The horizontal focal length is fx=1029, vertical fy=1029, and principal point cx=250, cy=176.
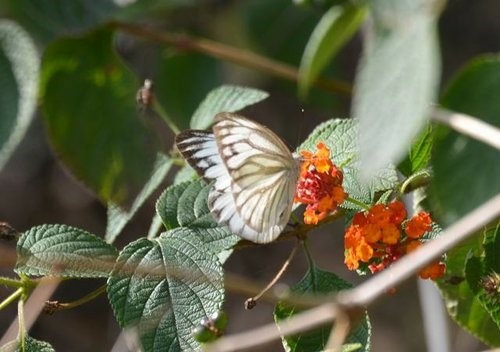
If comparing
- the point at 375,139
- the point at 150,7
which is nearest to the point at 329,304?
the point at 375,139

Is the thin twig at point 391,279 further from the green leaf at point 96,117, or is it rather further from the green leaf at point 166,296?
the green leaf at point 96,117

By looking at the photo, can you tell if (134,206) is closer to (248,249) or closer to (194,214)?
(194,214)

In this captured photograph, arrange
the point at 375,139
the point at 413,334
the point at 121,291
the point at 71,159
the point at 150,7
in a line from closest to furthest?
the point at 375,139 < the point at 121,291 < the point at 71,159 < the point at 150,7 < the point at 413,334

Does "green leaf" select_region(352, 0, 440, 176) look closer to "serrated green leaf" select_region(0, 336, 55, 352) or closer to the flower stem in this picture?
the flower stem

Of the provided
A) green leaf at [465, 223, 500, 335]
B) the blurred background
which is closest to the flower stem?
green leaf at [465, 223, 500, 335]

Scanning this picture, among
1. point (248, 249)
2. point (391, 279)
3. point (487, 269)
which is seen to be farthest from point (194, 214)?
point (248, 249)

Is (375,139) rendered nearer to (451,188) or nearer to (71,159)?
(451,188)
